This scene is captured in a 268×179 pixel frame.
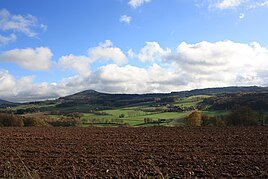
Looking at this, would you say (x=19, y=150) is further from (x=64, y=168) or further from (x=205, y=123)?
(x=205, y=123)

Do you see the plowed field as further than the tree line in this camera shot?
No

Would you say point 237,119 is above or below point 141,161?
below

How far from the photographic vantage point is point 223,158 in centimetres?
1748

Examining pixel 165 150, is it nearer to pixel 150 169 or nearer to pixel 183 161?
pixel 183 161

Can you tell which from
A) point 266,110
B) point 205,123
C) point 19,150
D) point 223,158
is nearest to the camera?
point 223,158

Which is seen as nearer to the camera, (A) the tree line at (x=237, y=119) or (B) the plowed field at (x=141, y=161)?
(B) the plowed field at (x=141, y=161)

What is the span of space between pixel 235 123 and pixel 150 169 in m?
40.1

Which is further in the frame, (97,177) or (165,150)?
(165,150)

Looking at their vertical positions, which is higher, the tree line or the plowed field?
the plowed field

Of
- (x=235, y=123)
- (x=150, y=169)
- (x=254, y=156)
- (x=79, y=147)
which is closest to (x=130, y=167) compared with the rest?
(x=150, y=169)

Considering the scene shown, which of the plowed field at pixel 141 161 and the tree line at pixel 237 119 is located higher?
the plowed field at pixel 141 161

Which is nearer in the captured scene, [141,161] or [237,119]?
[141,161]

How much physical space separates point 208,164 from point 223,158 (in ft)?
6.70

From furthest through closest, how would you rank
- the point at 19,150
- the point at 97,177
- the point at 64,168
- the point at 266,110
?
the point at 266,110
the point at 19,150
the point at 64,168
the point at 97,177
